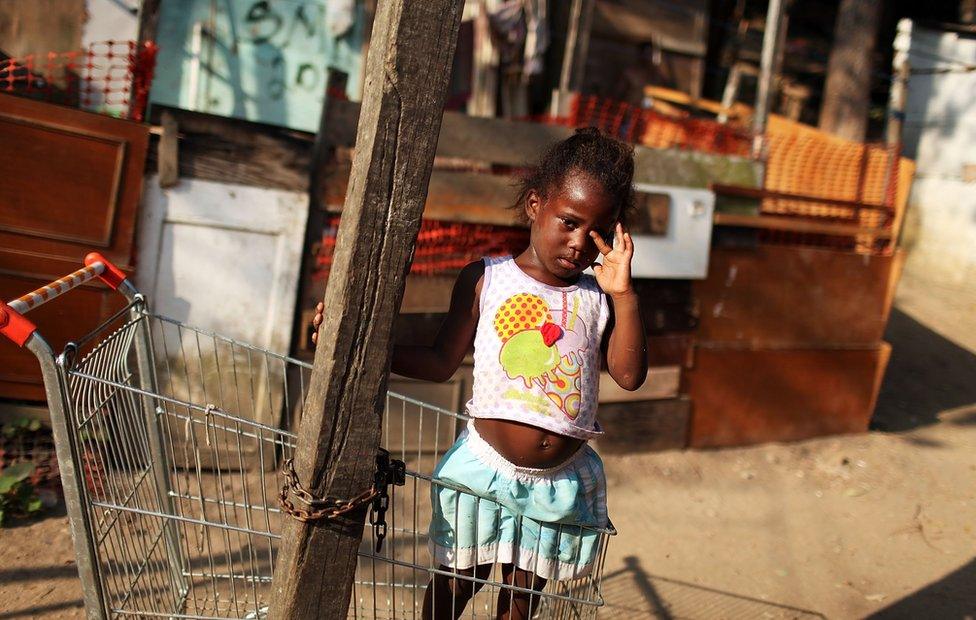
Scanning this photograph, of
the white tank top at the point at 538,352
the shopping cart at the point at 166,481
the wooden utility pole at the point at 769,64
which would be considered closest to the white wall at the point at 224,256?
the shopping cart at the point at 166,481

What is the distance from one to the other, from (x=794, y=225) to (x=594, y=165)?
13.0ft

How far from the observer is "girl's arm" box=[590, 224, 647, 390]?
2.24 meters

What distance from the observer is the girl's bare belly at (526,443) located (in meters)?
2.36

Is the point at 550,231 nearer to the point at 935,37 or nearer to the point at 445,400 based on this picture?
the point at 445,400

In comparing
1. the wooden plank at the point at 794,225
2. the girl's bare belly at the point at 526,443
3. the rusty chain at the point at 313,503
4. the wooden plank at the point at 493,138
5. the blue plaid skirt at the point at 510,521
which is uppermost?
the wooden plank at the point at 493,138

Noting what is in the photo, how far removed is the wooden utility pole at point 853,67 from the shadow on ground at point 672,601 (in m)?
5.77

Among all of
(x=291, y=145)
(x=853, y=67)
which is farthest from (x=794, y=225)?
(x=291, y=145)

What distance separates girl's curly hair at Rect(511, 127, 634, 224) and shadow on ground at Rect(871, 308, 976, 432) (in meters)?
5.11

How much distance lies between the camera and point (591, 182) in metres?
2.31

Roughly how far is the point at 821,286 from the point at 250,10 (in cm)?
572

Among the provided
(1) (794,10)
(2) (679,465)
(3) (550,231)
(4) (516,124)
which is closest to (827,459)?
(2) (679,465)

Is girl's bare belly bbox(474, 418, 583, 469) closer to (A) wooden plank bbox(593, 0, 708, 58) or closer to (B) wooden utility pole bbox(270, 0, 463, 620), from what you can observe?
(B) wooden utility pole bbox(270, 0, 463, 620)

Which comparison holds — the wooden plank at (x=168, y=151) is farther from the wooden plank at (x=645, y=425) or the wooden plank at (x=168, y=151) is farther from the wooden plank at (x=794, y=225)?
the wooden plank at (x=794, y=225)

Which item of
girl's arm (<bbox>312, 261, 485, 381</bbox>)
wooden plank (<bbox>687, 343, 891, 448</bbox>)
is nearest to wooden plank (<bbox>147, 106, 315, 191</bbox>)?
girl's arm (<bbox>312, 261, 485, 381</bbox>)
